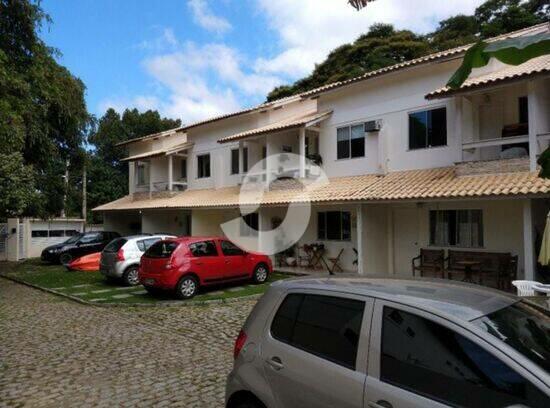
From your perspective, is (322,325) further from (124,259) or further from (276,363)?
(124,259)

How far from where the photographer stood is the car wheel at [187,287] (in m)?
12.5

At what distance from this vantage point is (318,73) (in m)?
38.3

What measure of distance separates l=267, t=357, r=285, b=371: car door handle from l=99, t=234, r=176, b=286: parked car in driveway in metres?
12.3

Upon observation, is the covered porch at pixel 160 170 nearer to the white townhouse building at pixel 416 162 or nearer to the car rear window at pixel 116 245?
the white townhouse building at pixel 416 162

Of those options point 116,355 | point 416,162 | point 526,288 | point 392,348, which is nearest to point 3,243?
point 416,162

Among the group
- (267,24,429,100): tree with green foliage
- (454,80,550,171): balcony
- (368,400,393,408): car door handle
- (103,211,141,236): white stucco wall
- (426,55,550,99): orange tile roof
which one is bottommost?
(368,400,393,408): car door handle

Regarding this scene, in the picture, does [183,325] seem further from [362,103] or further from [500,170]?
[362,103]

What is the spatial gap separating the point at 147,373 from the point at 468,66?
578cm

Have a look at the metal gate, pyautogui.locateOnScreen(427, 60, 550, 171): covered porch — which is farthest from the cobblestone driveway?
the metal gate

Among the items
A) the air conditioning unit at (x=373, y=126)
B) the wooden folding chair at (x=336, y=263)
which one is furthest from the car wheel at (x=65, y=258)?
the air conditioning unit at (x=373, y=126)

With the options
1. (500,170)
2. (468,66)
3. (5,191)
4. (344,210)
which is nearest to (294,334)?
(468,66)

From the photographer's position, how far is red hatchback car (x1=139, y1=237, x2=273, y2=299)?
40.9ft

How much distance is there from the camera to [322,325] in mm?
3426

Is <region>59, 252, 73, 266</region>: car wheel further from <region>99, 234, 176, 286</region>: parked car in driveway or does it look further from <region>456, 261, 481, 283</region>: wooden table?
<region>456, 261, 481, 283</region>: wooden table
